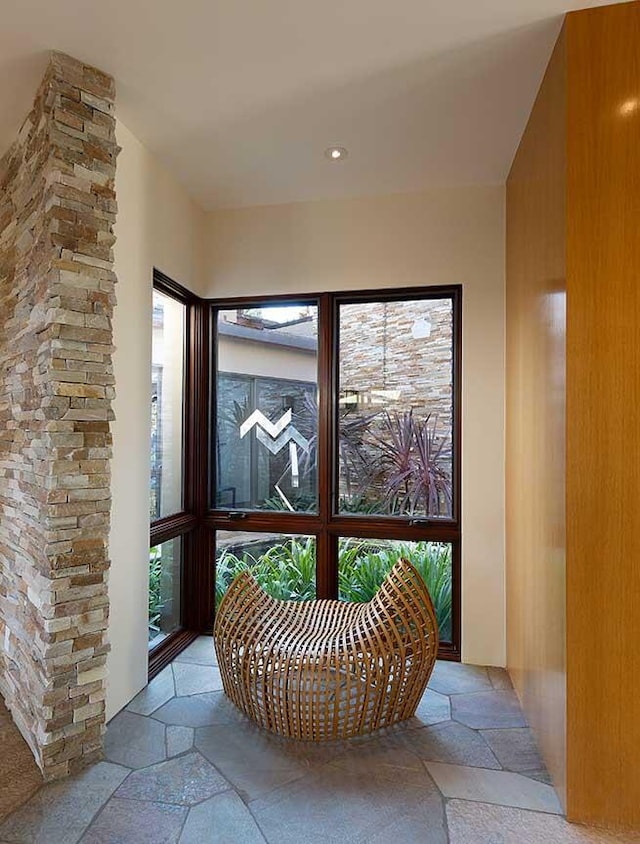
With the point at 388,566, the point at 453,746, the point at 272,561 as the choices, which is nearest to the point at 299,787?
the point at 453,746

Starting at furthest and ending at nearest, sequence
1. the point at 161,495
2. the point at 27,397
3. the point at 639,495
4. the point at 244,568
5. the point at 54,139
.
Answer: the point at 244,568 → the point at 161,495 → the point at 27,397 → the point at 54,139 → the point at 639,495

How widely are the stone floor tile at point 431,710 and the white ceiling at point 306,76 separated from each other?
107 inches

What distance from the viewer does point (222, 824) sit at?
184cm

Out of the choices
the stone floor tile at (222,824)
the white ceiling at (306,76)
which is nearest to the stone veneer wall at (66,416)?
the white ceiling at (306,76)

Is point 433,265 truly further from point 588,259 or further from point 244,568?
point 244,568

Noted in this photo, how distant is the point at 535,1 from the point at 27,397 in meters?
2.37

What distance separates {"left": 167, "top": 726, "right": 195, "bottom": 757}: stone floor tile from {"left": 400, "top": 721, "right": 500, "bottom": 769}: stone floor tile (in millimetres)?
920

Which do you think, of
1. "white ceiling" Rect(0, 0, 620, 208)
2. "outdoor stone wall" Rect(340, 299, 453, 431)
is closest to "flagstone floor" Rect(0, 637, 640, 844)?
"outdoor stone wall" Rect(340, 299, 453, 431)

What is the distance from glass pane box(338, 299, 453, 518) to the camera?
3264 mm

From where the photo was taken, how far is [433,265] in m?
3.21

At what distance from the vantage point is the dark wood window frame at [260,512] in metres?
3.19

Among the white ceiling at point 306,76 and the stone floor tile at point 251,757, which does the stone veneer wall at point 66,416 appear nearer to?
the white ceiling at point 306,76

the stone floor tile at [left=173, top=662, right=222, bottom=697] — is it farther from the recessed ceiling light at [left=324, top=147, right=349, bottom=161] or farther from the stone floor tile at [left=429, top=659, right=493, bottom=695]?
the recessed ceiling light at [left=324, top=147, right=349, bottom=161]

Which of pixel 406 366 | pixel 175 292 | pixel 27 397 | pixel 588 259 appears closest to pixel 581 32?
pixel 588 259
